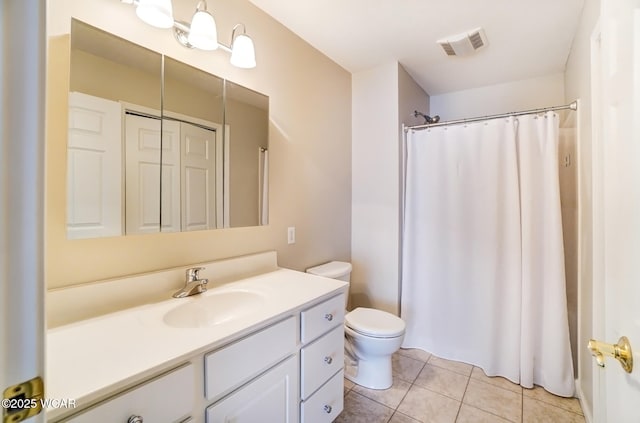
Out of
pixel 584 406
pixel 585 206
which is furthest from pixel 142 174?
pixel 584 406

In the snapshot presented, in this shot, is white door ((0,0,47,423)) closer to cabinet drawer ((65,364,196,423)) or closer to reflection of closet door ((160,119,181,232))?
cabinet drawer ((65,364,196,423))

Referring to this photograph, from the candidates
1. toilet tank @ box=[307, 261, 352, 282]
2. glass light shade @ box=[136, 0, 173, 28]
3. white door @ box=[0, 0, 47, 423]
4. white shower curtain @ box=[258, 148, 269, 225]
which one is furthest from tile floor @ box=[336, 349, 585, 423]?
glass light shade @ box=[136, 0, 173, 28]

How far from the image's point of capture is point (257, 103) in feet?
5.35

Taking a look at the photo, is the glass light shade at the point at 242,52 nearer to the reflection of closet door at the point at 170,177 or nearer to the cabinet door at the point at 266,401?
the reflection of closet door at the point at 170,177

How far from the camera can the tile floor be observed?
1561mm

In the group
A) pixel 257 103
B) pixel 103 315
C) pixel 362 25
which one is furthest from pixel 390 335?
pixel 362 25

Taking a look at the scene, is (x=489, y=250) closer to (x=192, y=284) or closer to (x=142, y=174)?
(x=192, y=284)

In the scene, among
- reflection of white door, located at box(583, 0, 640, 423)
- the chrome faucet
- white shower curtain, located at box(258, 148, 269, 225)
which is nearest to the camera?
reflection of white door, located at box(583, 0, 640, 423)

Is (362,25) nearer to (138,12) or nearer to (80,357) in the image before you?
(138,12)

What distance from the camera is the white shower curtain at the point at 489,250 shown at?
181 cm

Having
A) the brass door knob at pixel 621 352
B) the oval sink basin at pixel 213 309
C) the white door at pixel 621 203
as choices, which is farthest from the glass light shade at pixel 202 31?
the brass door knob at pixel 621 352

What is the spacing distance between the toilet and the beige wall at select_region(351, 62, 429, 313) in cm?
47

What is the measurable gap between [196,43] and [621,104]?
4.91ft

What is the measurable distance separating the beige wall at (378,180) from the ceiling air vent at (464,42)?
40cm
